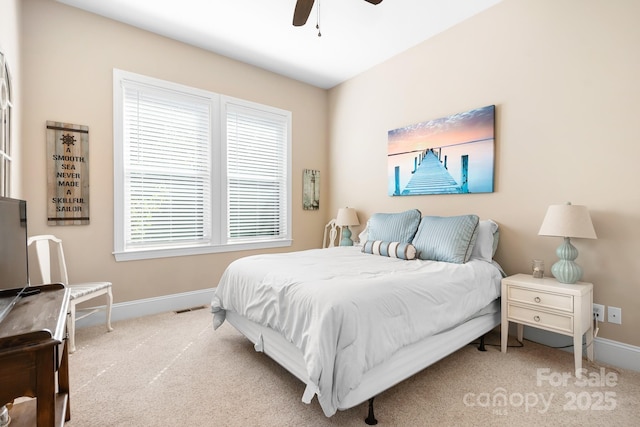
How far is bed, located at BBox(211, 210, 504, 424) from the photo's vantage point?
4.88ft

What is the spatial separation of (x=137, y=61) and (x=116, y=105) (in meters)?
0.52

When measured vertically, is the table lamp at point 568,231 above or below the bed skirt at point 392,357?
above

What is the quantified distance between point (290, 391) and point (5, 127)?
253 centimetres

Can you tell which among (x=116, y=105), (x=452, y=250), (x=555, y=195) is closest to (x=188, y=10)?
(x=116, y=105)

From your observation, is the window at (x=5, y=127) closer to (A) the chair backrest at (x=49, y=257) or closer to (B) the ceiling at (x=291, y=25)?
(A) the chair backrest at (x=49, y=257)

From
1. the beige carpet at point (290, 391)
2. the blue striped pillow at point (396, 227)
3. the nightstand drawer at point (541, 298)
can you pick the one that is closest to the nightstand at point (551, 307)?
the nightstand drawer at point (541, 298)

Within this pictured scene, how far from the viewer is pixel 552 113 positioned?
97.4 inches

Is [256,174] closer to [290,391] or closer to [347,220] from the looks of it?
[347,220]

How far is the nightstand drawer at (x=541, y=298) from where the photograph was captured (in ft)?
6.83

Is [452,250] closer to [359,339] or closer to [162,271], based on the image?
[359,339]

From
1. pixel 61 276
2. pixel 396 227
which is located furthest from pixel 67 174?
pixel 396 227

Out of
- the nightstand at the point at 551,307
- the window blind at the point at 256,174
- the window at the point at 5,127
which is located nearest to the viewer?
the window at the point at 5,127

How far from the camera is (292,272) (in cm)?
204

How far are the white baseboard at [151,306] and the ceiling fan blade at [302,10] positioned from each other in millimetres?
2905
